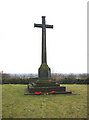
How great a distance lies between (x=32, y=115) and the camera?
4.12m

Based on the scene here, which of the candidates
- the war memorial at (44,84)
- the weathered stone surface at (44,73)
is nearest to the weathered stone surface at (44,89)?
the war memorial at (44,84)

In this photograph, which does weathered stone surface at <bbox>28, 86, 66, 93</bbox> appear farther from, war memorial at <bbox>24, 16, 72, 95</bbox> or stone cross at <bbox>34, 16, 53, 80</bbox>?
stone cross at <bbox>34, 16, 53, 80</bbox>

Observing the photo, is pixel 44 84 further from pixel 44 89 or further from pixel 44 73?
pixel 44 73

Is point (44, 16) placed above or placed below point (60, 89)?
above

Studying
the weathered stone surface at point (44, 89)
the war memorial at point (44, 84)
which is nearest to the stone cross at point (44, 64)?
the war memorial at point (44, 84)

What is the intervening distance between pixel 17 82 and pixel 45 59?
33.7ft

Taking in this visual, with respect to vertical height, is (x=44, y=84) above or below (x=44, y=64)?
below

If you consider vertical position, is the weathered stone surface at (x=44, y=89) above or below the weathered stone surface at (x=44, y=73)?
below

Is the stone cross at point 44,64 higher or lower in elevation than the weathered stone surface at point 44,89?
higher

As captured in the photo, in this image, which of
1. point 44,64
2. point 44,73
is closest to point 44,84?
point 44,73

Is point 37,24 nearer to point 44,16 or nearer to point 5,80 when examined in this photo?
point 44,16

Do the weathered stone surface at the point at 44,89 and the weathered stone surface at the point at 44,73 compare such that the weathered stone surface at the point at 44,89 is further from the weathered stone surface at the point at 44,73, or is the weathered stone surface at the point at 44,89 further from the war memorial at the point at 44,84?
the weathered stone surface at the point at 44,73

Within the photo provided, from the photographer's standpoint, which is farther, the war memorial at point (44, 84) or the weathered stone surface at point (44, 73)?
the weathered stone surface at point (44, 73)

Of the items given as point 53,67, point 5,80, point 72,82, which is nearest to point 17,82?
point 5,80
